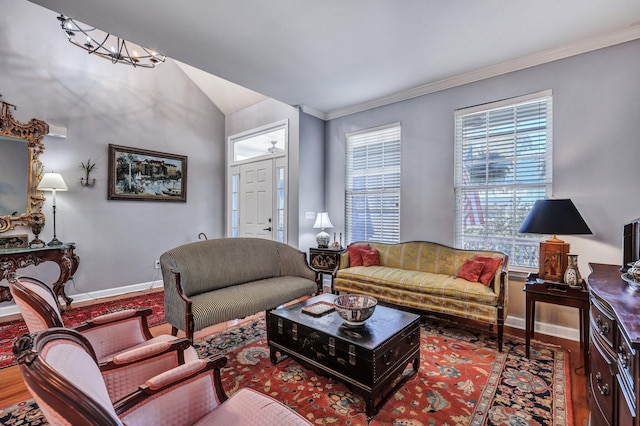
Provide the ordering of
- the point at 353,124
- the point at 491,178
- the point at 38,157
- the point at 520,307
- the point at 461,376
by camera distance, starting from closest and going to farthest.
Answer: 1. the point at 461,376
2. the point at 520,307
3. the point at 491,178
4. the point at 38,157
5. the point at 353,124

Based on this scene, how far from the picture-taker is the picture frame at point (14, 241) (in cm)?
341

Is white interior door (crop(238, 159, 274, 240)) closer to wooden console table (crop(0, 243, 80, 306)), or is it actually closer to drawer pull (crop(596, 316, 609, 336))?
wooden console table (crop(0, 243, 80, 306))

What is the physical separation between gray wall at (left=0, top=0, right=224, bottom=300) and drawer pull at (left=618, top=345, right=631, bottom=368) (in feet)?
17.1

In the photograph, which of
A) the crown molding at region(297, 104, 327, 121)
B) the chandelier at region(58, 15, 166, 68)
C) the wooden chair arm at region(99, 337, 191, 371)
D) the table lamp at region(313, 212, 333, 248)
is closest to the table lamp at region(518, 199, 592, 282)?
the table lamp at region(313, 212, 333, 248)

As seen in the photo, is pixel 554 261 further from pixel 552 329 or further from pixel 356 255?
pixel 356 255

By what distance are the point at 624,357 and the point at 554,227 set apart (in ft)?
5.55

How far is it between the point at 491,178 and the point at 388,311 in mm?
2109

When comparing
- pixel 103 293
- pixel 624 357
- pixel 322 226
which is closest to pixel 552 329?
pixel 624 357

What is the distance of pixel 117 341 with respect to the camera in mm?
1716

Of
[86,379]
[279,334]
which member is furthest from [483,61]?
[86,379]

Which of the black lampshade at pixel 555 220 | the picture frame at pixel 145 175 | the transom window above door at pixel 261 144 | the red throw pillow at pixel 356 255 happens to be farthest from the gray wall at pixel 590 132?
the picture frame at pixel 145 175

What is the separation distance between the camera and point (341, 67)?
3.33 meters

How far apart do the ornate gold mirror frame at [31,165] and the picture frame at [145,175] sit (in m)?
0.76

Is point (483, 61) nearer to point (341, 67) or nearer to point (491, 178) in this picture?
point (491, 178)
